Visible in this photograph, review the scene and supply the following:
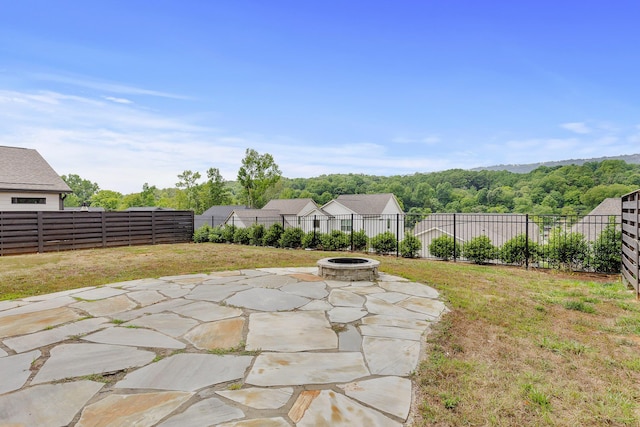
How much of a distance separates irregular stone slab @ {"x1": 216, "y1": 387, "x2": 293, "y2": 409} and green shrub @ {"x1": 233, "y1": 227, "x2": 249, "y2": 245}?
10.6 metres

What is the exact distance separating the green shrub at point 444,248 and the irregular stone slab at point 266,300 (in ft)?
19.3

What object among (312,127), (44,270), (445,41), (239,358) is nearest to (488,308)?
(239,358)

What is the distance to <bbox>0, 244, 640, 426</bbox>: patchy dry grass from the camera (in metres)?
1.68

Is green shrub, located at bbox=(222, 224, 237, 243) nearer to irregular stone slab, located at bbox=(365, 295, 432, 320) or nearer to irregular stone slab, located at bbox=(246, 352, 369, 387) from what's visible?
irregular stone slab, located at bbox=(365, 295, 432, 320)

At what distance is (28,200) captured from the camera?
14.4 meters

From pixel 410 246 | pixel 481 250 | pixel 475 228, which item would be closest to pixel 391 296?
pixel 481 250

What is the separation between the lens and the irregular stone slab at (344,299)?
12.0 feet

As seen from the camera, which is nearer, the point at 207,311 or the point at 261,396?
the point at 261,396

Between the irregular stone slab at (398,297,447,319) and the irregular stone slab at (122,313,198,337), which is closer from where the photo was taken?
the irregular stone slab at (122,313,198,337)

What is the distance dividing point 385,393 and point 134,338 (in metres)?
1.99

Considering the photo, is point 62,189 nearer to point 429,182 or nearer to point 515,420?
point 515,420

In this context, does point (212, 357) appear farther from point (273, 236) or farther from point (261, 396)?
point (273, 236)

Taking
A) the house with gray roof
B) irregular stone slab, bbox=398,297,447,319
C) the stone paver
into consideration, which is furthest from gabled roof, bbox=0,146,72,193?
irregular stone slab, bbox=398,297,447,319

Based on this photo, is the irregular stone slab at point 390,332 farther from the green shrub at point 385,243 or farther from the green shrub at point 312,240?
the green shrub at point 312,240
